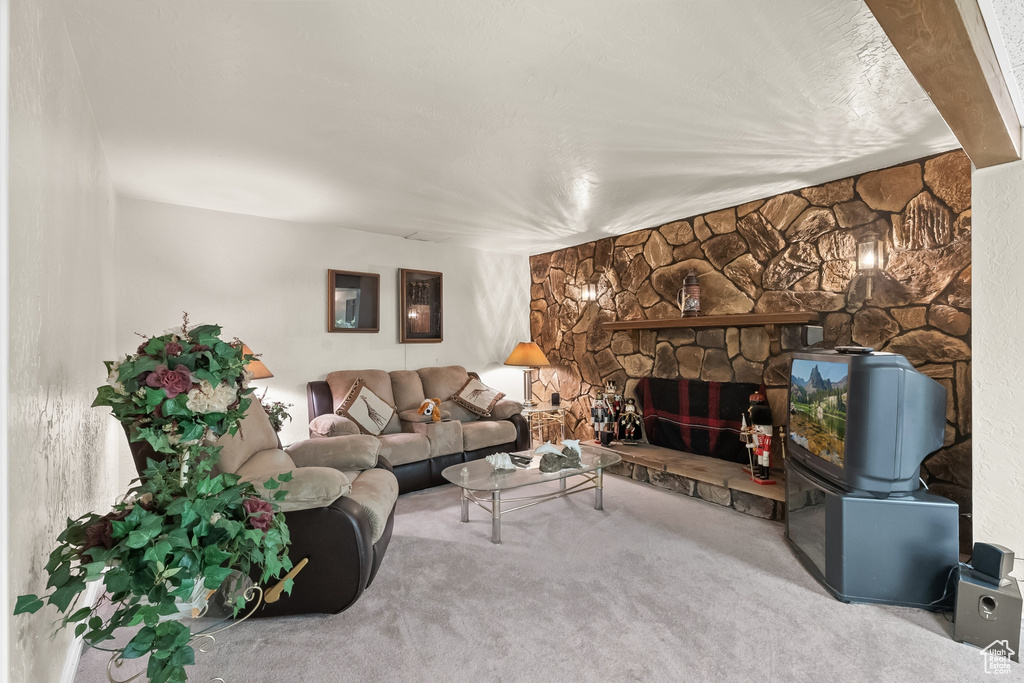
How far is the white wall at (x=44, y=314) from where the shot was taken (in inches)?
46.8

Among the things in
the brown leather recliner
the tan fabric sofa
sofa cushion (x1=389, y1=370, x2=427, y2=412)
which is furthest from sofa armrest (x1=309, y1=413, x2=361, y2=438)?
the brown leather recliner

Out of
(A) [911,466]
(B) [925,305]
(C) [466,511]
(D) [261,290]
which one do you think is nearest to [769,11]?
(A) [911,466]

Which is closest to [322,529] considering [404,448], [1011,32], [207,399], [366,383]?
[207,399]

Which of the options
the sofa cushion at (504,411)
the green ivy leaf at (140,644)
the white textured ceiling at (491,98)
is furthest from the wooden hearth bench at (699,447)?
the green ivy leaf at (140,644)

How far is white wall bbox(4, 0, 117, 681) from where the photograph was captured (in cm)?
119

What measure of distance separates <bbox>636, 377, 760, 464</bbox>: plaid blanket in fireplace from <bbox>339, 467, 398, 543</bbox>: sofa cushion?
2689 millimetres

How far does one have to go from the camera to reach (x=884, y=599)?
2.24 meters

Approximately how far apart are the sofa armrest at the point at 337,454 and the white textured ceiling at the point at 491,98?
5.59ft

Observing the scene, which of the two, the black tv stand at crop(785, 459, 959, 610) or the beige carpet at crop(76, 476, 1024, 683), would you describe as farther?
the black tv stand at crop(785, 459, 959, 610)

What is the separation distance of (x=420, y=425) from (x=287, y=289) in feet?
5.64

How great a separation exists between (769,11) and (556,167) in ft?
5.12

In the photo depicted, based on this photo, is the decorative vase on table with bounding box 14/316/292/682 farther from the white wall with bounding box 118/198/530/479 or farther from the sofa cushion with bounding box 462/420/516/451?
the sofa cushion with bounding box 462/420/516/451

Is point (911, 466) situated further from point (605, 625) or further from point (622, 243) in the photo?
point (622, 243)

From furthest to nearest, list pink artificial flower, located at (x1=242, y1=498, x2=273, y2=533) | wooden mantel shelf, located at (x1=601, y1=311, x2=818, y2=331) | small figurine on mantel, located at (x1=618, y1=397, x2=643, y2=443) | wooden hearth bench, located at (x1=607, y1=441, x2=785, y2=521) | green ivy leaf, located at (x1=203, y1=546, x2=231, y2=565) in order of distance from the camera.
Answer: small figurine on mantel, located at (x1=618, y1=397, x2=643, y2=443)
wooden mantel shelf, located at (x1=601, y1=311, x2=818, y2=331)
wooden hearth bench, located at (x1=607, y1=441, x2=785, y2=521)
pink artificial flower, located at (x1=242, y1=498, x2=273, y2=533)
green ivy leaf, located at (x1=203, y1=546, x2=231, y2=565)
